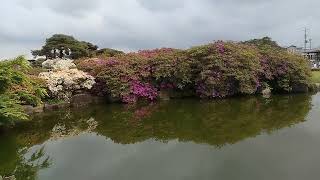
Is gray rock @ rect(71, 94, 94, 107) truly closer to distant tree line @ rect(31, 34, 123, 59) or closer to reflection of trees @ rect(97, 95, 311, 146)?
reflection of trees @ rect(97, 95, 311, 146)

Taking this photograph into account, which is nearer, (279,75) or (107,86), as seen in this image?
(107,86)

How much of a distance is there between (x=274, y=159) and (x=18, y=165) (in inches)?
218

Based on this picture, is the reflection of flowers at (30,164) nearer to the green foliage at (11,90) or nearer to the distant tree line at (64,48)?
the green foliage at (11,90)

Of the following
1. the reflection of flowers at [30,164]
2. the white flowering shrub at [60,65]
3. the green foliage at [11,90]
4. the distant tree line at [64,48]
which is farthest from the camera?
the distant tree line at [64,48]

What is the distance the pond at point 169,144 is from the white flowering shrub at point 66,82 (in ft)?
7.58

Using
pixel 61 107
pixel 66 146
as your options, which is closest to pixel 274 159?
pixel 66 146

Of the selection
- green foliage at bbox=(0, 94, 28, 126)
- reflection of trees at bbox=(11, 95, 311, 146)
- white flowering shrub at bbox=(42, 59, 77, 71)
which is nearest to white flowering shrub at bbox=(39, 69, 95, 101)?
white flowering shrub at bbox=(42, 59, 77, 71)

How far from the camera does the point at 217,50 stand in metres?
22.2

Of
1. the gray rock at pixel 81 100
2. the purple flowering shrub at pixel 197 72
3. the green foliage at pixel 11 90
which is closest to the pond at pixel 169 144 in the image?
the green foliage at pixel 11 90

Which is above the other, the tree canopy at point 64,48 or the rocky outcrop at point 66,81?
the tree canopy at point 64,48

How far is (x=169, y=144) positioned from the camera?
1110cm

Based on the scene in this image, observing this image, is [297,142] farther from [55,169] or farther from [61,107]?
[61,107]

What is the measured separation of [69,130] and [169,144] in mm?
3999

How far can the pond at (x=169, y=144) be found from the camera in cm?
858
